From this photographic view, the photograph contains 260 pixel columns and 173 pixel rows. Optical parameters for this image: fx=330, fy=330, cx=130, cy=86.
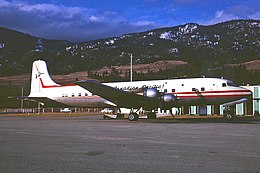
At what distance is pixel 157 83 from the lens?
31.2 metres

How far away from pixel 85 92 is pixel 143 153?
24.4 m

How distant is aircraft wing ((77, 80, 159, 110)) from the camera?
94.5 ft

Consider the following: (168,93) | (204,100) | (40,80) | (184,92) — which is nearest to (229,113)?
(204,100)

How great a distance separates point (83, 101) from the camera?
112ft

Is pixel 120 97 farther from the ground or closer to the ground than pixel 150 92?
closer to the ground

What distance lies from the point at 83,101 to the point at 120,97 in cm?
548

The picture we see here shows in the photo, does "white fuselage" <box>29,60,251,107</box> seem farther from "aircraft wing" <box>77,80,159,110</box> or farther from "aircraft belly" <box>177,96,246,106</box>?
"aircraft wing" <box>77,80,159,110</box>

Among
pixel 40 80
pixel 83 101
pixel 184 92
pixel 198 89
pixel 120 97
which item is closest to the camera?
pixel 198 89

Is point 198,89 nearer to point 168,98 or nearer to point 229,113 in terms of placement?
point 168,98

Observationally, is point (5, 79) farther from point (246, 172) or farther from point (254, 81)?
point (246, 172)

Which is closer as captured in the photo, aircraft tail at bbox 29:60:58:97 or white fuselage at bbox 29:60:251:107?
white fuselage at bbox 29:60:251:107

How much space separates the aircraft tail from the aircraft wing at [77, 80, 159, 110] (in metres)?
8.20

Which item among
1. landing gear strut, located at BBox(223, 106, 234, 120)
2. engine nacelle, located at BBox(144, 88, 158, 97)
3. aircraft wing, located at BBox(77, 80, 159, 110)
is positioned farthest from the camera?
landing gear strut, located at BBox(223, 106, 234, 120)

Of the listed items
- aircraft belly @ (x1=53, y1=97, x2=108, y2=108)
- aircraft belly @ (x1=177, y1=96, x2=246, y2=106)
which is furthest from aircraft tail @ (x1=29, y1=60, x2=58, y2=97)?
aircraft belly @ (x1=177, y1=96, x2=246, y2=106)
